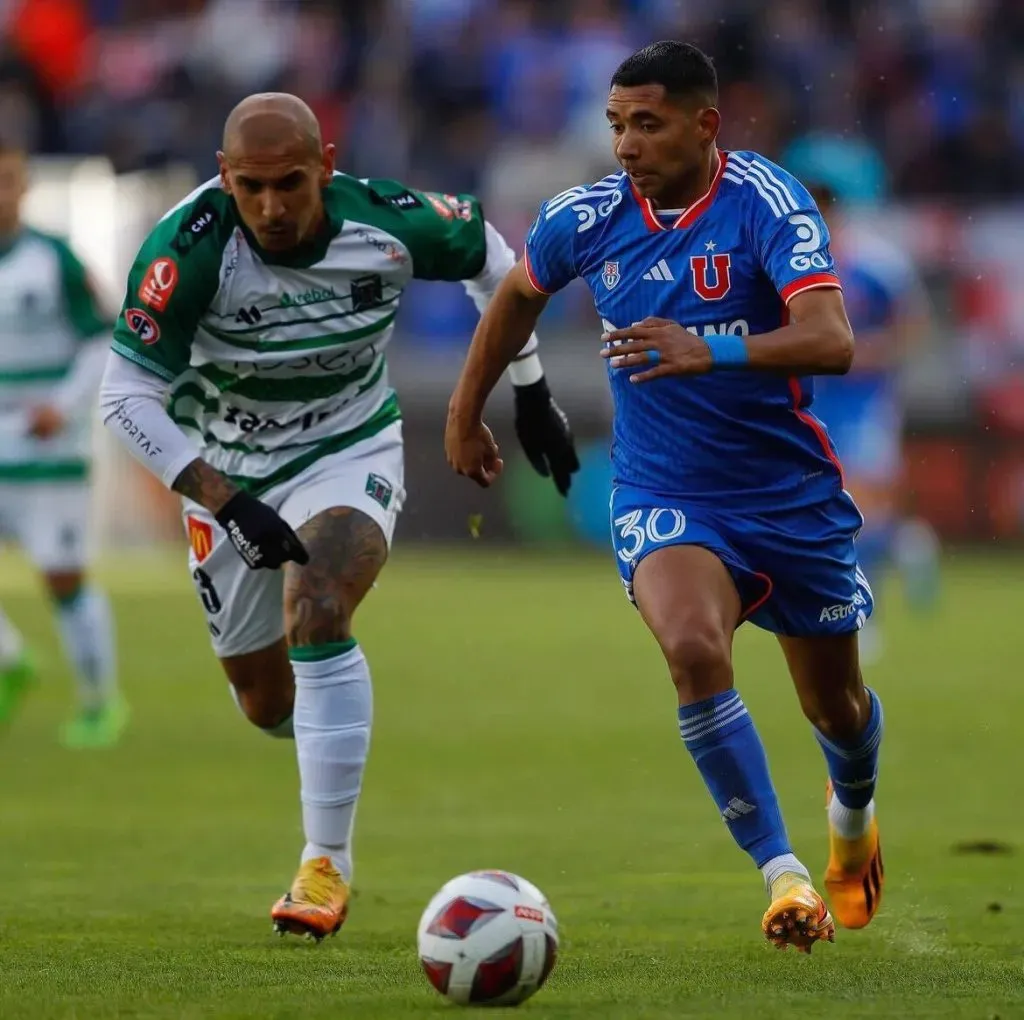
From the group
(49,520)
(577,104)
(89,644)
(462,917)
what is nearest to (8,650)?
(89,644)

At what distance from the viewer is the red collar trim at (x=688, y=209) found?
5906mm

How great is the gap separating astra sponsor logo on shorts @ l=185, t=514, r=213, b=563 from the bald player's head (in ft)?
3.29

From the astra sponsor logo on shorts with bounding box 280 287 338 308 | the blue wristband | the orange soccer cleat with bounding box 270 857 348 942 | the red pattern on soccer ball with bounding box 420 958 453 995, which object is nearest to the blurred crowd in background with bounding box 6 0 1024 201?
the astra sponsor logo on shorts with bounding box 280 287 338 308

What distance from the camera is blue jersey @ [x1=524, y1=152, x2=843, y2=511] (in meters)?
5.84

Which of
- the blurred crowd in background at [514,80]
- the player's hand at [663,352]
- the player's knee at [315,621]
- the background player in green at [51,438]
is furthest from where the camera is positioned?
the blurred crowd in background at [514,80]

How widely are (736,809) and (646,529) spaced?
0.76m

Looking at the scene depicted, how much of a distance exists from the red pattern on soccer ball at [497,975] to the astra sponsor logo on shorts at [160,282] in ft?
7.83

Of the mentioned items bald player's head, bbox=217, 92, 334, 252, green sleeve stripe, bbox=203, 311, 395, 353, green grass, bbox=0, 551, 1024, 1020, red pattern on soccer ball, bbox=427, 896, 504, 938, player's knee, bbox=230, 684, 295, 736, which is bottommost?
green grass, bbox=0, 551, 1024, 1020

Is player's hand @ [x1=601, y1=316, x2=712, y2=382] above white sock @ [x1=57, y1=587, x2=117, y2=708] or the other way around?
above

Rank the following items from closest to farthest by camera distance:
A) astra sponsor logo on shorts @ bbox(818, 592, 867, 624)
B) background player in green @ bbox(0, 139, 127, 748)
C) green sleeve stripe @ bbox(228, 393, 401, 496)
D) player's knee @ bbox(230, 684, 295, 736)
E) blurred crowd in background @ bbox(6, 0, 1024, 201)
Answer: astra sponsor logo on shorts @ bbox(818, 592, 867, 624) < green sleeve stripe @ bbox(228, 393, 401, 496) < player's knee @ bbox(230, 684, 295, 736) < background player in green @ bbox(0, 139, 127, 748) < blurred crowd in background @ bbox(6, 0, 1024, 201)

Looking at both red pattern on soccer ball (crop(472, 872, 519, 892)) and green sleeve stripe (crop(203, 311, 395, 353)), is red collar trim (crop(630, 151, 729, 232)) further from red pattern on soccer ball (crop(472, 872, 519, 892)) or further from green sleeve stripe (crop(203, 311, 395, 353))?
red pattern on soccer ball (crop(472, 872, 519, 892))

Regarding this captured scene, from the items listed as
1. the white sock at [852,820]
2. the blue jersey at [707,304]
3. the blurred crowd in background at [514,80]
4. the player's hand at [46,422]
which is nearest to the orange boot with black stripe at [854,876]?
the white sock at [852,820]

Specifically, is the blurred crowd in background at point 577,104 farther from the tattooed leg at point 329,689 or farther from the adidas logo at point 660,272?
the adidas logo at point 660,272

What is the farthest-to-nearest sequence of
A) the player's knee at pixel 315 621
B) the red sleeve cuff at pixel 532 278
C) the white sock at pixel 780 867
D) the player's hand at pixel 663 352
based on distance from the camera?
1. the player's knee at pixel 315 621
2. the red sleeve cuff at pixel 532 278
3. the white sock at pixel 780 867
4. the player's hand at pixel 663 352
